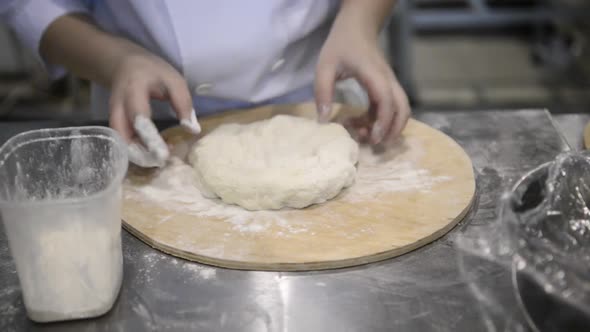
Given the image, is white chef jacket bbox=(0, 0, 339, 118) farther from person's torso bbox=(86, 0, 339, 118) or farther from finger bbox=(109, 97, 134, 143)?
finger bbox=(109, 97, 134, 143)

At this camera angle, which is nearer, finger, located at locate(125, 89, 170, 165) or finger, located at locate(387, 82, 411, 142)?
finger, located at locate(125, 89, 170, 165)

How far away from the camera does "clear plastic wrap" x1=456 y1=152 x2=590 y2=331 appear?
2.11 ft

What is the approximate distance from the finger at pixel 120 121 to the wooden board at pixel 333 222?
0.08 meters

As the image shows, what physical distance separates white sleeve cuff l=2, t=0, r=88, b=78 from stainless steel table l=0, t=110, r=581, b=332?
1.55 feet

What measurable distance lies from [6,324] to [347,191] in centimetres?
53

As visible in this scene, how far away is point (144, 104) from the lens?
0.96m

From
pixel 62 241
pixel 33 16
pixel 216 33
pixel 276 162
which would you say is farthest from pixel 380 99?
pixel 33 16

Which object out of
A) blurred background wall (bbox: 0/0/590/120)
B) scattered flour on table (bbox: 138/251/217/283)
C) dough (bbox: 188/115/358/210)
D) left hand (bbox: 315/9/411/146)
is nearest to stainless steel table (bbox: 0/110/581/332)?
scattered flour on table (bbox: 138/251/217/283)

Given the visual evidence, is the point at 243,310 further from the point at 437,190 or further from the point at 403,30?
the point at 403,30

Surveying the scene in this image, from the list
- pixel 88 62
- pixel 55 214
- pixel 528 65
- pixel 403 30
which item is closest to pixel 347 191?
pixel 55 214

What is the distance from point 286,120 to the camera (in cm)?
108

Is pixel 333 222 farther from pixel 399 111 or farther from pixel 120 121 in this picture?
pixel 120 121

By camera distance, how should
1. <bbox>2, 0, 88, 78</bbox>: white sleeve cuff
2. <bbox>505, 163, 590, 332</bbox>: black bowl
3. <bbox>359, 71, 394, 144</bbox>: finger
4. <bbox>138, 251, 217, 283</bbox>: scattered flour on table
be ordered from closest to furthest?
<bbox>505, 163, 590, 332</bbox>: black bowl, <bbox>138, 251, 217, 283</bbox>: scattered flour on table, <bbox>359, 71, 394, 144</bbox>: finger, <bbox>2, 0, 88, 78</bbox>: white sleeve cuff

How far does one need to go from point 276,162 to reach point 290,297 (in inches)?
11.2
